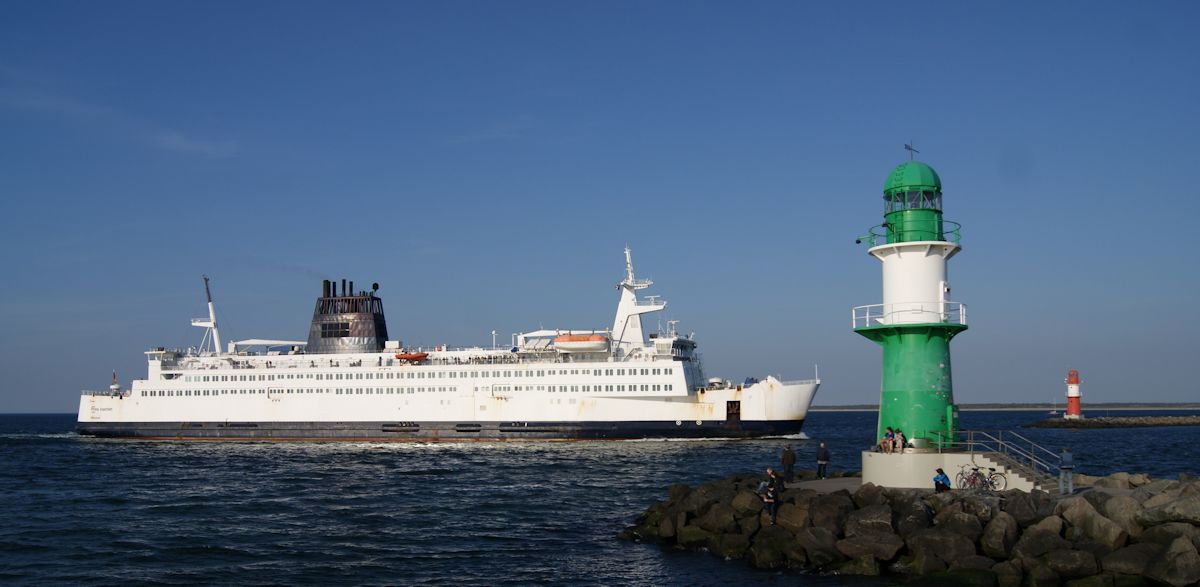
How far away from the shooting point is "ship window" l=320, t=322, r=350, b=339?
53.8 meters

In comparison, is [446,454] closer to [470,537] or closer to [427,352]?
[427,352]

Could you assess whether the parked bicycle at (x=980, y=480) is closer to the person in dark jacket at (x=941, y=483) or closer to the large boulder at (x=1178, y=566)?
the person in dark jacket at (x=941, y=483)

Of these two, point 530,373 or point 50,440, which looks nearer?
point 530,373

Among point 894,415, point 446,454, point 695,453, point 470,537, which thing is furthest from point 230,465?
point 894,415

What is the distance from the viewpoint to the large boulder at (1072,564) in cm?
1270

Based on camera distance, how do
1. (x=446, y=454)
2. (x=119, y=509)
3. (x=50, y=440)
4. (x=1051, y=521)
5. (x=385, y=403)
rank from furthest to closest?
1. (x=50, y=440)
2. (x=385, y=403)
3. (x=446, y=454)
4. (x=119, y=509)
5. (x=1051, y=521)

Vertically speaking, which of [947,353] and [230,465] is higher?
[947,353]

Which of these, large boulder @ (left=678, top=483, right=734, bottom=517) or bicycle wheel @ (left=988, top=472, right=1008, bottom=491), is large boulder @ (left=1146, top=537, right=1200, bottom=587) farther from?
large boulder @ (left=678, top=483, right=734, bottom=517)

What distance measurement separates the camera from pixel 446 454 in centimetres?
4156

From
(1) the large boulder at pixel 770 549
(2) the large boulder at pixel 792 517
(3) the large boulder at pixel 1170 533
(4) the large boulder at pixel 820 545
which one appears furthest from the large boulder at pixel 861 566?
(3) the large boulder at pixel 1170 533

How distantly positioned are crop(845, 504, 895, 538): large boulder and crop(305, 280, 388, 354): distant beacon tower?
41682 millimetres

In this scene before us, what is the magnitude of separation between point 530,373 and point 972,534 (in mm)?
34522

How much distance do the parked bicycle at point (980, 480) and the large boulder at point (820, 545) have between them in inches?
101

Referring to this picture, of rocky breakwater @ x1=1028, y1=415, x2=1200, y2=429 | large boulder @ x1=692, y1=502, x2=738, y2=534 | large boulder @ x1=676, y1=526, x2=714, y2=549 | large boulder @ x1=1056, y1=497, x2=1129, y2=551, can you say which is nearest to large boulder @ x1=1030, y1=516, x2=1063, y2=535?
large boulder @ x1=1056, y1=497, x2=1129, y2=551
